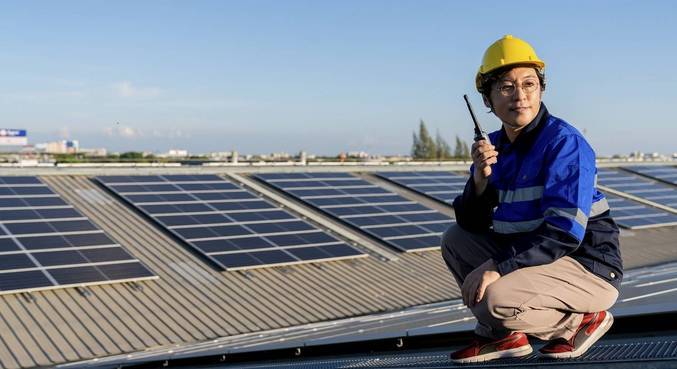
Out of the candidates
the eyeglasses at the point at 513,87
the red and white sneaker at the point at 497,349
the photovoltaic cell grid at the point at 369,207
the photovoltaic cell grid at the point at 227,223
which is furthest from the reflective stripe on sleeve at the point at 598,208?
the photovoltaic cell grid at the point at 369,207

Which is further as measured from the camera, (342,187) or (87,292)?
(342,187)

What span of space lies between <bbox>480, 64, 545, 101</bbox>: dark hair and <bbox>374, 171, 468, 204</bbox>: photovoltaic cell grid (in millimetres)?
27871

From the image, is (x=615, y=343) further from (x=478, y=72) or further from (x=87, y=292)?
(x=87, y=292)

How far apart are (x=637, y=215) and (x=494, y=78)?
3307cm

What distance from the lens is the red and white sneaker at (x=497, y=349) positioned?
524cm

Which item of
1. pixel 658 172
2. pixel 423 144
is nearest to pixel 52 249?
pixel 658 172

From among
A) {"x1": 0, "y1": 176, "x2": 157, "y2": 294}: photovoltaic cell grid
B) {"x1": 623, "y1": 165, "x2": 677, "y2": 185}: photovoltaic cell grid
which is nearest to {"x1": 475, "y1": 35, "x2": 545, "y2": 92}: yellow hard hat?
{"x1": 0, "y1": 176, "x2": 157, "y2": 294}: photovoltaic cell grid

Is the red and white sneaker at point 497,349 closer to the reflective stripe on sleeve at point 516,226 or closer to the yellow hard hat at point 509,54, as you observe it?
the reflective stripe on sleeve at point 516,226

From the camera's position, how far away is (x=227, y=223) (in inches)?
981

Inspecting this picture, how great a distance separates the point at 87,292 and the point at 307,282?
246 inches

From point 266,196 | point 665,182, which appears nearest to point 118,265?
point 266,196

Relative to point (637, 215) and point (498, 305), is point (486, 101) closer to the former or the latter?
point (498, 305)

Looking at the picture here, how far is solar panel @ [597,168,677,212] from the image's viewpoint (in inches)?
1612

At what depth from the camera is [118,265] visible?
2022 cm
